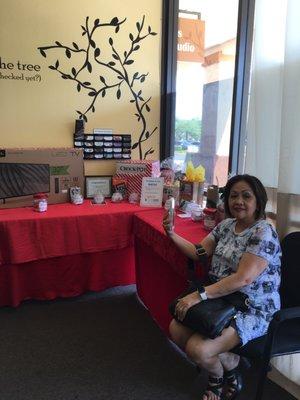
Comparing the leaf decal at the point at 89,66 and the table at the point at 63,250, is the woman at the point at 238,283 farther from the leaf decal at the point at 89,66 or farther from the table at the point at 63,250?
the leaf decal at the point at 89,66

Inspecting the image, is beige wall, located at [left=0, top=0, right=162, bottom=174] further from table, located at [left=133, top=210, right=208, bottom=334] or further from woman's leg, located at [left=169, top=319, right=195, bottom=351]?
woman's leg, located at [left=169, top=319, right=195, bottom=351]

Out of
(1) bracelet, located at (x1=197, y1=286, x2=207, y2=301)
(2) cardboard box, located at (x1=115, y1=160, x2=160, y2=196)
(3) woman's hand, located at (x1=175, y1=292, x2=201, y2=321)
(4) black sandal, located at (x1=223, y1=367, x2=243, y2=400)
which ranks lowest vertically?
(4) black sandal, located at (x1=223, y1=367, x2=243, y2=400)

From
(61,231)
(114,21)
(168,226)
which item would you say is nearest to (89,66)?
(114,21)

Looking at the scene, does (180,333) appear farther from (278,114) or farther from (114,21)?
(114,21)

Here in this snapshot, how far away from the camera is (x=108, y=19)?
289 centimetres

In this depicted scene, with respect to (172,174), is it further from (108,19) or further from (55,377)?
(55,377)

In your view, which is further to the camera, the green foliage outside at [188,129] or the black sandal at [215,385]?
the green foliage outside at [188,129]

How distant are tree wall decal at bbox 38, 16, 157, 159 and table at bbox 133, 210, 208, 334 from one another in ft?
3.26

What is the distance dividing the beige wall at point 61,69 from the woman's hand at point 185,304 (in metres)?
1.78

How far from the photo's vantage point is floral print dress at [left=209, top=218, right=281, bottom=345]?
1.48 m

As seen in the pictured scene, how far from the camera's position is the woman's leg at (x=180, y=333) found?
160 centimetres

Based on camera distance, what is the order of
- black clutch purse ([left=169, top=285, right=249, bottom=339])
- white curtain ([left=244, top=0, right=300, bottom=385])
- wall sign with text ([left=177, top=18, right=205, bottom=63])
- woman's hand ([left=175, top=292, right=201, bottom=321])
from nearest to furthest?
1. black clutch purse ([left=169, top=285, right=249, bottom=339])
2. woman's hand ([left=175, top=292, right=201, bottom=321])
3. white curtain ([left=244, top=0, right=300, bottom=385])
4. wall sign with text ([left=177, top=18, right=205, bottom=63])

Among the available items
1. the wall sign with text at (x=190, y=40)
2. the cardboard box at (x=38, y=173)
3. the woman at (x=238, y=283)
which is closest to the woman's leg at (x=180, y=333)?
the woman at (x=238, y=283)

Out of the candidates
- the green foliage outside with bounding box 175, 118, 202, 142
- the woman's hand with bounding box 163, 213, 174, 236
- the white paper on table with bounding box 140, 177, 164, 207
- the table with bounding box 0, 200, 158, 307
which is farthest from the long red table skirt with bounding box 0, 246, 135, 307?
the green foliage outside with bounding box 175, 118, 202, 142
